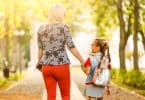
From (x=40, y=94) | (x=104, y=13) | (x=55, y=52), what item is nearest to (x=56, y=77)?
(x=55, y=52)

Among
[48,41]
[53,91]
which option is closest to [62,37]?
[48,41]

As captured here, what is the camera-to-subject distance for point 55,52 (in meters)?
9.90

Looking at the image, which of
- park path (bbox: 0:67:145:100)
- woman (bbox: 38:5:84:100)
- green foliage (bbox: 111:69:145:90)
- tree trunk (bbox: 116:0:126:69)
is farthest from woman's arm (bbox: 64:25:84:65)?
tree trunk (bbox: 116:0:126:69)

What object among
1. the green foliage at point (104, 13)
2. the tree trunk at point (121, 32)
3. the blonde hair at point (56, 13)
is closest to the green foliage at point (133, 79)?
the tree trunk at point (121, 32)

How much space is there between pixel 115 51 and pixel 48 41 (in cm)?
6778

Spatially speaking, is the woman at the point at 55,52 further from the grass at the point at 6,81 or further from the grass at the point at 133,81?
the grass at the point at 6,81

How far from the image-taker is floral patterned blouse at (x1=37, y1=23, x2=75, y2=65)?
9.84 meters

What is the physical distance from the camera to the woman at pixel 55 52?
9.73m

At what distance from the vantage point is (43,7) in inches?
1763

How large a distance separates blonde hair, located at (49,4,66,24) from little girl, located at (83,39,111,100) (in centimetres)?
88

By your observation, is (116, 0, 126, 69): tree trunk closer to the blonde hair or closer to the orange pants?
the blonde hair

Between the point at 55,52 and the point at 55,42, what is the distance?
0.16 meters

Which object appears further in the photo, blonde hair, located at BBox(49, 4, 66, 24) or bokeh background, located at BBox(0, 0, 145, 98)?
bokeh background, located at BBox(0, 0, 145, 98)

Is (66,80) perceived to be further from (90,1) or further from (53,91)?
(90,1)
